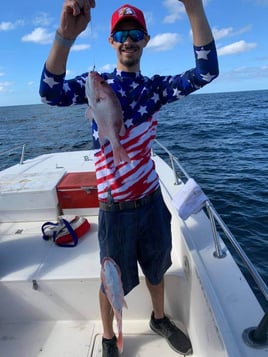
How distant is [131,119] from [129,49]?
429mm

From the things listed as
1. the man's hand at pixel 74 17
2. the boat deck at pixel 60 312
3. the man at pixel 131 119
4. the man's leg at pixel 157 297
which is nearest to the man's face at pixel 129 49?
the man at pixel 131 119

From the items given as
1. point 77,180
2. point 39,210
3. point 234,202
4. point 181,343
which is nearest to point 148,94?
point 181,343

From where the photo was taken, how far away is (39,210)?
12.9 ft

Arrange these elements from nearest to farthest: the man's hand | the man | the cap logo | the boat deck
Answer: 1. the man's hand
2. the man
3. the cap logo
4. the boat deck

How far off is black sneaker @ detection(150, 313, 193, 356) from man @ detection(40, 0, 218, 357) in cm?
2

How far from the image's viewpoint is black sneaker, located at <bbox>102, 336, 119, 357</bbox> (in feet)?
7.82

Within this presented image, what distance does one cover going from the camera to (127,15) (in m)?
1.87

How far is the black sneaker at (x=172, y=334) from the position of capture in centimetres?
244

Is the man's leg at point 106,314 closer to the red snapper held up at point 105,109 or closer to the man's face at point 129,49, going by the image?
the red snapper held up at point 105,109

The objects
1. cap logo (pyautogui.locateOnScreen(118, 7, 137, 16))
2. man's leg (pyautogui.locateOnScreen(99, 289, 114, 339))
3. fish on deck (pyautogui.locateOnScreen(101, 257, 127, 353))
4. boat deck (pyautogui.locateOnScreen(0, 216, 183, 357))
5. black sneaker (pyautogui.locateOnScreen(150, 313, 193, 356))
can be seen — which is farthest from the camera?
boat deck (pyautogui.locateOnScreen(0, 216, 183, 357))

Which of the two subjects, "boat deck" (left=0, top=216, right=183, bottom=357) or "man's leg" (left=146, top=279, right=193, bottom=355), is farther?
"boat deck" (left=0, top=216, right=183, bottom=357)

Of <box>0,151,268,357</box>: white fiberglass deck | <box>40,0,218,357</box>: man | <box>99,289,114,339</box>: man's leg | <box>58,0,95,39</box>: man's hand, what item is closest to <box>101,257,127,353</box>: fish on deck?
<box>40,0,218,357</box>: man

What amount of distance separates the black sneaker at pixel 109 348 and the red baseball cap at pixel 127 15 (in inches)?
88.8

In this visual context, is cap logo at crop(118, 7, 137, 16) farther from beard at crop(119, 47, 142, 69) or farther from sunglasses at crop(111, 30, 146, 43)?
beard at crop(119, 47, 142, 69)
